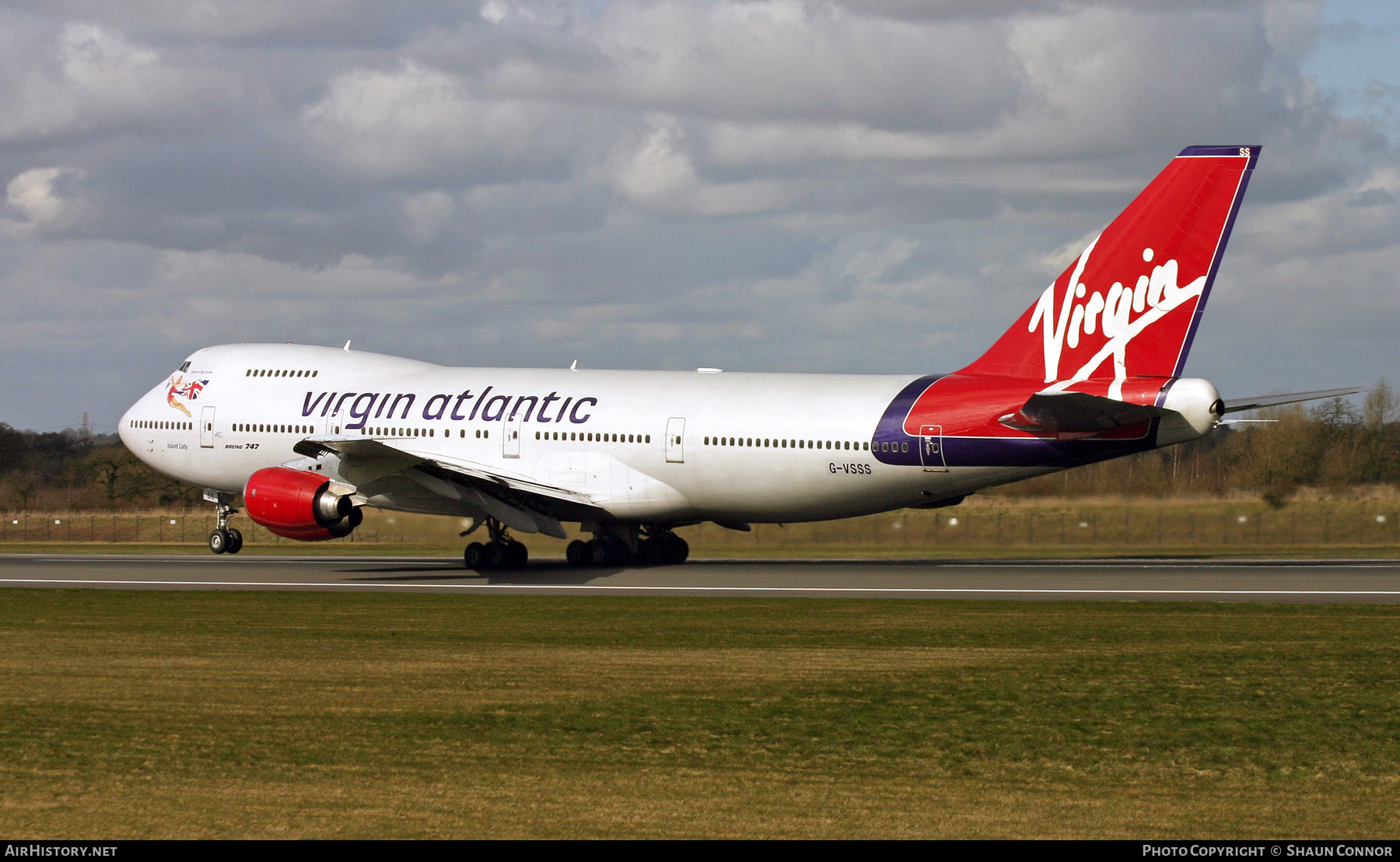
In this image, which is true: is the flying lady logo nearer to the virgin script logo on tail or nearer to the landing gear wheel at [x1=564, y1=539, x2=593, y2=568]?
the landing gear wheel at [x1=564, y1=539, x2=593, y2=568]

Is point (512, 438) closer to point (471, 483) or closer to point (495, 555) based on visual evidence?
point (471, 483)

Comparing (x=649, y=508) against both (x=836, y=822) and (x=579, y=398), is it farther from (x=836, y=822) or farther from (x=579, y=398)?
(x=836, y=822)

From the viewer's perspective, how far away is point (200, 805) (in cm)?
1125

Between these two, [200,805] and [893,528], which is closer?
[200,805]

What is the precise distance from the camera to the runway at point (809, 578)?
31.5 metres

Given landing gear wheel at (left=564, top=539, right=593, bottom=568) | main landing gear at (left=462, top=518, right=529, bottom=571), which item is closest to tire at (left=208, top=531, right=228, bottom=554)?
main landing gear at (left=462, top=518, right=529, bottom=571)

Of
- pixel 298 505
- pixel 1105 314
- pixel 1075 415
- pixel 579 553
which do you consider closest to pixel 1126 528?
pixel 1105 314

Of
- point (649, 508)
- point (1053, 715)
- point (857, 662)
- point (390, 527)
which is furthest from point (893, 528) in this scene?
point (1053, 715)

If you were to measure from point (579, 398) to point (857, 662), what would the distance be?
22.2 metres

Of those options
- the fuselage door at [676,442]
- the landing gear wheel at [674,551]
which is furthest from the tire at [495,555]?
the fuselage door at [676,442]

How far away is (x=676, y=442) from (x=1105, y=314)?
11.4 metres

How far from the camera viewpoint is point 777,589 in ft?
107

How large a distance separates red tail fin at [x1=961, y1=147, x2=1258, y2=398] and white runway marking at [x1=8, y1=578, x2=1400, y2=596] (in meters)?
5.75

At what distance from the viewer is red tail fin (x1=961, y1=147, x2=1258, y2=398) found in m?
34.9
